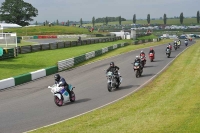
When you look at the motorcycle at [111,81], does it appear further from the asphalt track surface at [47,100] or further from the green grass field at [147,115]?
the green grass field at [147,115]

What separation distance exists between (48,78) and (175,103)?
1413 centimetres

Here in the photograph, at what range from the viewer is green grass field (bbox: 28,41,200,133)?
451 inches

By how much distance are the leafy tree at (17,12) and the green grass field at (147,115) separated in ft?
397

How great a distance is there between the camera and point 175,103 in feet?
50.4

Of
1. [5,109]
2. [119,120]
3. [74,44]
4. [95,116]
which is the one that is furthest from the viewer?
[74,44]

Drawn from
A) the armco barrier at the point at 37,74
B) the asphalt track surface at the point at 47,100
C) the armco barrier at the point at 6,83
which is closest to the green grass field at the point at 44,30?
the armco barrier at the point at 37,74

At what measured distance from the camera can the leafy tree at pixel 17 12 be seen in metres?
133

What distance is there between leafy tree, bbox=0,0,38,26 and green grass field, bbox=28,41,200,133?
121010 mm

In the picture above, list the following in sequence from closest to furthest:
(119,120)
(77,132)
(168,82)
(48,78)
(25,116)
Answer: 1. (77,132)
2. (119,120)
3. (25,116)
4. (168,82)
5. (48,78)

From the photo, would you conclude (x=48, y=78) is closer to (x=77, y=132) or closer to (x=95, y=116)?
(x=95, y=116)

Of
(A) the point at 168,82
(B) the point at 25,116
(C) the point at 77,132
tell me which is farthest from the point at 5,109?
(A) the point at 168,82

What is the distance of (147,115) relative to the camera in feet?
43.5

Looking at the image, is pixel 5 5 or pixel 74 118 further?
pixel 5 5

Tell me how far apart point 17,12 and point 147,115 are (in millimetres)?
128351
